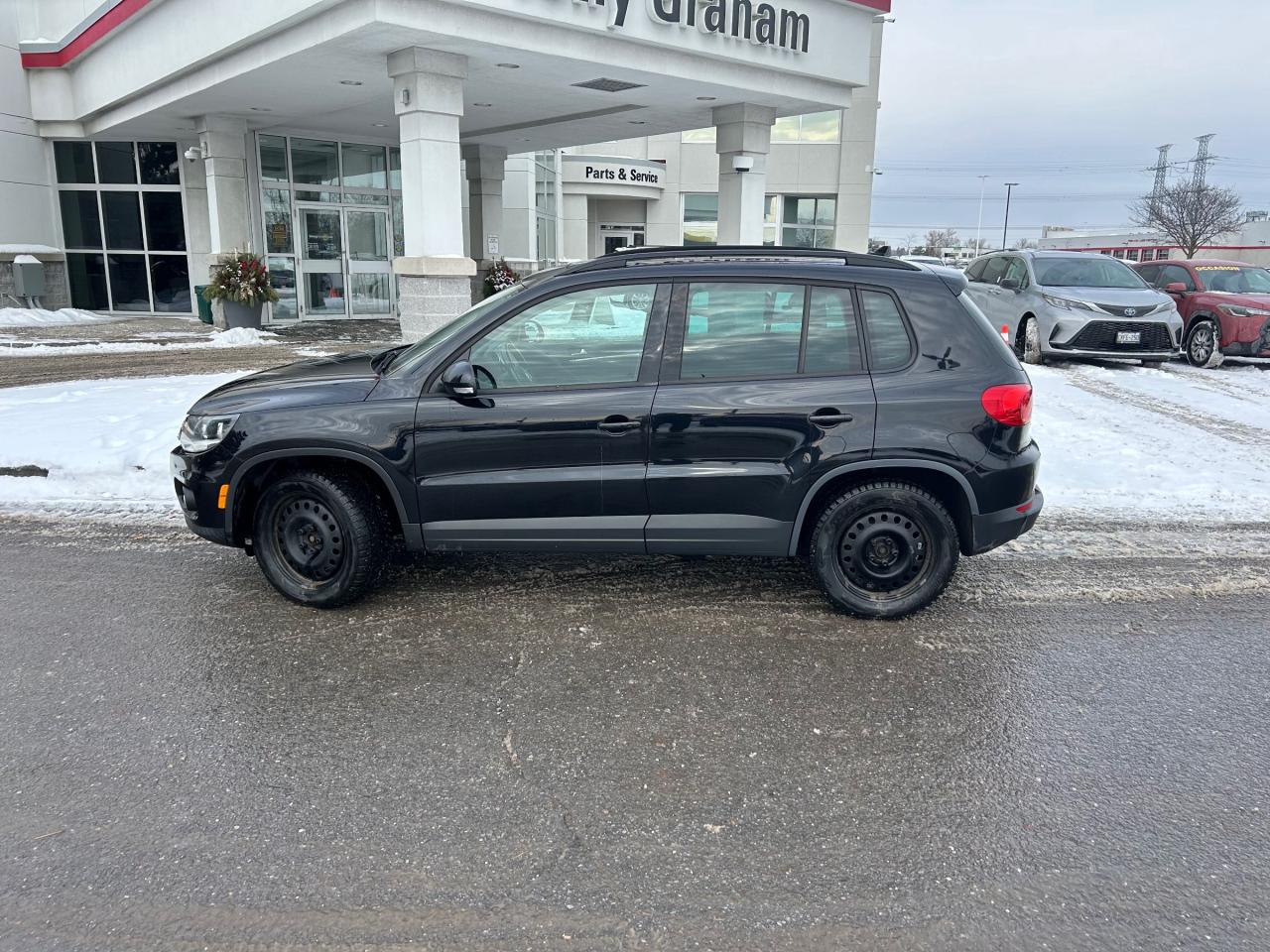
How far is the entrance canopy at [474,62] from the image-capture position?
12320mm

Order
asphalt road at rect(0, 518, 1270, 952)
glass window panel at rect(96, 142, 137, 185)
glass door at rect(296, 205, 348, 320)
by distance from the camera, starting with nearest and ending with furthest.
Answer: asphalt road at rect(0, 518, 1270, 952), glass door at rect(296, 205, 348, 320), glass window panel at rect(96, 142, 137, 185)

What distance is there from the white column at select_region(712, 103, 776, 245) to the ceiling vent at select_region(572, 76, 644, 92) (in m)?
2.74

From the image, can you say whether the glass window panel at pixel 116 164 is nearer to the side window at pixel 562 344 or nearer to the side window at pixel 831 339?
the side window at pixel 562 344

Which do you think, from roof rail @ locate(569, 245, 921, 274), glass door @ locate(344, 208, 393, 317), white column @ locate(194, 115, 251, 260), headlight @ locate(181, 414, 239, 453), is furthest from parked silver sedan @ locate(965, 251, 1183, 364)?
white column @ locate(194, 115, 251, 260)

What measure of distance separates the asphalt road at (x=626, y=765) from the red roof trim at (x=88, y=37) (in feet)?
46.9

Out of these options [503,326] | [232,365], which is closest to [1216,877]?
[503,326]

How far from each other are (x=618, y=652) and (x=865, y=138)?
1388 inches

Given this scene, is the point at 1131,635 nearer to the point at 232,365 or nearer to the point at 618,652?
the point at 618,652

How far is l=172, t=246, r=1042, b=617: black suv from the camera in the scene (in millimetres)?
4539

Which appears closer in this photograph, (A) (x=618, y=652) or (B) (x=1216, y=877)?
(B) (x=1216, y=877)

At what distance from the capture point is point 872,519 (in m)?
4.69

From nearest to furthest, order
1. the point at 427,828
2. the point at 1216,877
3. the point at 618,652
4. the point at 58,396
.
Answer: the point at 1216,877 < the point at 427,828 < the point at 618,652 < the point at 58,396

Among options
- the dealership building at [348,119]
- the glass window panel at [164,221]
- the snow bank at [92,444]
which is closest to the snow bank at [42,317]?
the dealership building at [348,119]

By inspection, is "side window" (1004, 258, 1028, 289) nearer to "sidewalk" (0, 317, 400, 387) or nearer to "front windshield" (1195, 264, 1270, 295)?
"front windshield" (1195, 264, 1270, 295)
